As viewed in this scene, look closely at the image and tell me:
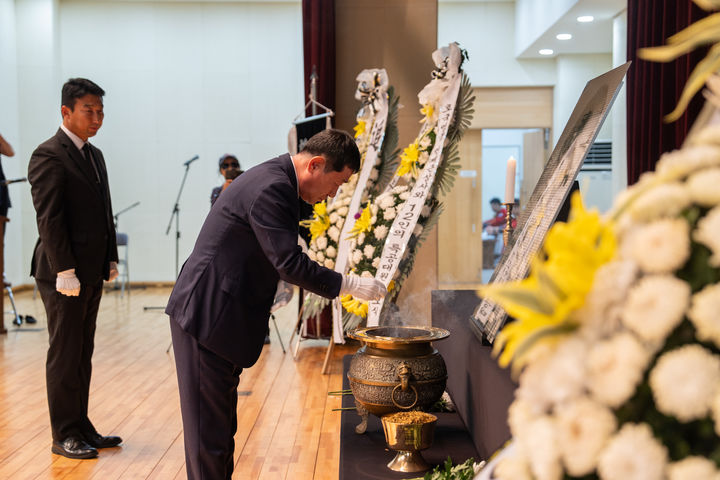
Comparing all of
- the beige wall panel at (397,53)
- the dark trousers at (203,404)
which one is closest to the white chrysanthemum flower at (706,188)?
the dark trousers at (203,404)

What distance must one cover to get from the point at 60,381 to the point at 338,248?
5.53 feet

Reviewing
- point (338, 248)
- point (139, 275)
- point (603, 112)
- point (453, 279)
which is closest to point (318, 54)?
point (338, 248)

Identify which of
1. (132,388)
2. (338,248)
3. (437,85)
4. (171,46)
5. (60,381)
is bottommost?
(132,388)

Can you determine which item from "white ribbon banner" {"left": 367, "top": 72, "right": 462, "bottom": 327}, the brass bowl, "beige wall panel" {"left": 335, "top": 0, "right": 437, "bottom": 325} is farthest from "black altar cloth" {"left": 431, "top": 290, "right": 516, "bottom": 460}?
"beige wall panel" {"left": 335, "top": 0, "right": 437, "bottom": 325}

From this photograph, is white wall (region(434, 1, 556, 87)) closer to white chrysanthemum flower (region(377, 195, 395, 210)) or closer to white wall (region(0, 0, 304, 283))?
white wall (region(0, 0, 304, 283))

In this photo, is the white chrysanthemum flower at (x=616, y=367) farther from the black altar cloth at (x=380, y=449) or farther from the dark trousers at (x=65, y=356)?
the dark trousers at (x=65, y=356)

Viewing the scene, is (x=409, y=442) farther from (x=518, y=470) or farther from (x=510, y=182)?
(x=510, y=182)

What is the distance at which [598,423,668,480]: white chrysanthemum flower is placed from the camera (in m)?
0.51

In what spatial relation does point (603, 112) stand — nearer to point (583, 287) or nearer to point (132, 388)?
point (583, 287)

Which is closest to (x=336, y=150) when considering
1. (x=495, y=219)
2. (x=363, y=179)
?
(x=363, y=179)

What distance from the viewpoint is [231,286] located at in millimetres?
1999

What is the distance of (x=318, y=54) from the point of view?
18.4ft

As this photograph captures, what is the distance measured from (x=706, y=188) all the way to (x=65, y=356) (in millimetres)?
2945

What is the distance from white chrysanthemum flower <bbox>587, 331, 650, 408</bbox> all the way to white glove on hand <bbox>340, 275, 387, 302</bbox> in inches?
62.2
